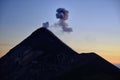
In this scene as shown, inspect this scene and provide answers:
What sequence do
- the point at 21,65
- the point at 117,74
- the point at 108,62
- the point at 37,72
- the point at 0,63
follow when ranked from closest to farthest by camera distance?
the point at 117,74 < the point at 108,62 < the point at 37,72 < the point at 21,65 < the point at 0,63

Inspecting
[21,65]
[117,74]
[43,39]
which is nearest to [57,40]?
[43,39]

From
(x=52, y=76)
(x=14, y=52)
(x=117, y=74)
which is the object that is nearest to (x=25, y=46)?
(x=14, y=52)

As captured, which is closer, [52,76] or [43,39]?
[52,76]

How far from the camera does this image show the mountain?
3192 centimetres

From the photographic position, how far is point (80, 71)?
3219 centimetres

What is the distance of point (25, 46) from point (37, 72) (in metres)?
13.5

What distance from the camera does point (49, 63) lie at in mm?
42000

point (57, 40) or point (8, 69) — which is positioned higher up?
point (57, 40)

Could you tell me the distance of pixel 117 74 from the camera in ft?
101

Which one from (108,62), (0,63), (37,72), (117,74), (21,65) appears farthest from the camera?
(0,63)

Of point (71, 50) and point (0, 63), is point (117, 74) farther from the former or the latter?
point (0, 63)

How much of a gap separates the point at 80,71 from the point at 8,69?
1999cm

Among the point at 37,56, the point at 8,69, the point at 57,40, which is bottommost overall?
the point at 8,69

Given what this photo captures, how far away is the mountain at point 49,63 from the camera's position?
31922 millimetres
